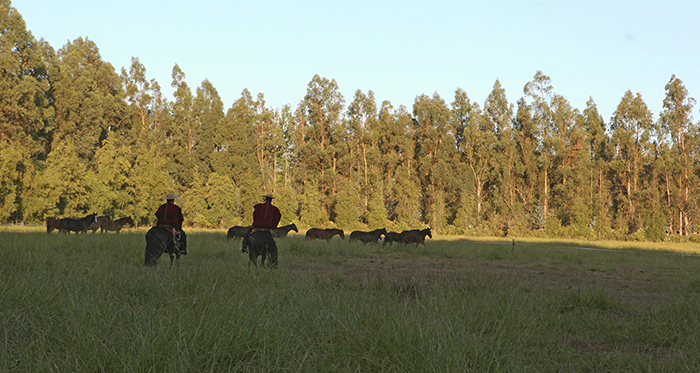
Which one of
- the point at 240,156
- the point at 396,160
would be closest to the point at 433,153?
the point at 396,160

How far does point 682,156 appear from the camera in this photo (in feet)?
145

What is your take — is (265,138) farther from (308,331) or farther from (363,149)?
(308,331)

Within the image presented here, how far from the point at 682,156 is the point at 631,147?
4.35 m

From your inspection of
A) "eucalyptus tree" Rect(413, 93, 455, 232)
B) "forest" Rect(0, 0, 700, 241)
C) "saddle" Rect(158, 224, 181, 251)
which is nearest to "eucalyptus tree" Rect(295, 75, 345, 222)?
"forest" Rect(0, 0, 700, 241)

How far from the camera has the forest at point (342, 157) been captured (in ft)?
139

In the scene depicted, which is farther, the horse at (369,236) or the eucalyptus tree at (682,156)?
the eucalyptus tree at (682,156)

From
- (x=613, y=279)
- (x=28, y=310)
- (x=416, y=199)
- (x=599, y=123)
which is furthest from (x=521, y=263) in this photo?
(x=599, y=123)

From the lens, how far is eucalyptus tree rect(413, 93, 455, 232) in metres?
50.2

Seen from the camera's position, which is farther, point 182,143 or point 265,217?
point 182,143

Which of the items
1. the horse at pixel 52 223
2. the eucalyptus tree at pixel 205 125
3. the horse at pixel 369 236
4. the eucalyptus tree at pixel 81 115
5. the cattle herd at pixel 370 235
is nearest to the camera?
the cattle herd at pixel 370 235

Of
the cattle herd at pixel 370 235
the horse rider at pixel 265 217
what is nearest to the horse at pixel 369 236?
the cattle herd at pixel 370 235

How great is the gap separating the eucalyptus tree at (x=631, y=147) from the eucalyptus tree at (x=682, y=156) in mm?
2382

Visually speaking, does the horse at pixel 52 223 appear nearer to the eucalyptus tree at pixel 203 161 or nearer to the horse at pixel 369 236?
the horse at pixel 369 236

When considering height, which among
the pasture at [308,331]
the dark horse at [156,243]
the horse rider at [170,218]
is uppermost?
the horse rider at [170,218]
